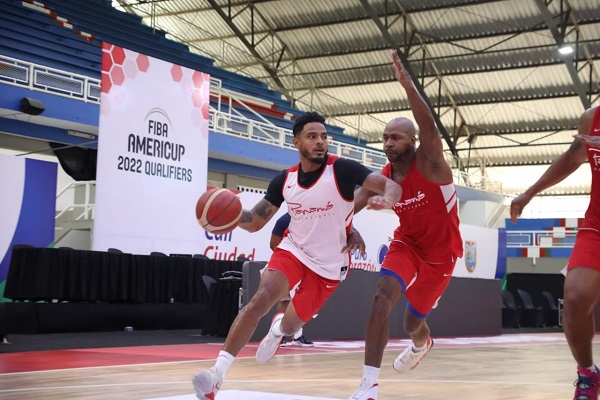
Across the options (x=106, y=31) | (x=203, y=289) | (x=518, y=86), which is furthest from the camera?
(x=518, y=86)

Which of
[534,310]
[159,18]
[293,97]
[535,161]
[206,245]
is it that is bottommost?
[534,310]

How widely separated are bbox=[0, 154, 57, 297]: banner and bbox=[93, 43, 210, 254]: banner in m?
1.88

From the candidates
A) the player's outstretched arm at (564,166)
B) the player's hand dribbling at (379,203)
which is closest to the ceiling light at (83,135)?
the player's hand dribbling at (379,203)

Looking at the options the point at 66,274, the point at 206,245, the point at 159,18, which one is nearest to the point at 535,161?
the point at 159,18

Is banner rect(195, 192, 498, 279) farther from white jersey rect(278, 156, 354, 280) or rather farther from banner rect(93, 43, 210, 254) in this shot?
white jersey rect(278, 156, 354, 280)

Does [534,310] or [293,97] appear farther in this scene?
[293,97]

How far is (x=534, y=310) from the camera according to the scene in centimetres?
2295

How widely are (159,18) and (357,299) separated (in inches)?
795

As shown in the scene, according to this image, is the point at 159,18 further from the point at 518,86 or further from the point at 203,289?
the point at 203,289

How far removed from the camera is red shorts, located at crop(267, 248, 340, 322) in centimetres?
525

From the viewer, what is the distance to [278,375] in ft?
23.1

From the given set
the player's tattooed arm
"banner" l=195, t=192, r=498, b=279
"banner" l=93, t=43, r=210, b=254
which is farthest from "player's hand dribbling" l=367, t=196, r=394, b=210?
"banner" l=93, t=43, r=210, b=254

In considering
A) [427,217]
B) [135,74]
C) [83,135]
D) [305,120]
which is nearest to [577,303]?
[427,217]

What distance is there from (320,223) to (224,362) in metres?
1.18
